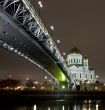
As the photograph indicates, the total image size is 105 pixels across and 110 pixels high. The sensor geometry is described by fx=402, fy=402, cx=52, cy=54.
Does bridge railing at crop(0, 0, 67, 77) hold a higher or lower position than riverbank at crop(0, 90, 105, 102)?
higher

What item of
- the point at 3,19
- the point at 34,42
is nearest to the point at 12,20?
the point at 3,19

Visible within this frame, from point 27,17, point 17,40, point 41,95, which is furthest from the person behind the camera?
point 41,95

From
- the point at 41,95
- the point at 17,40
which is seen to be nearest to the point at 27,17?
the point at 17,40

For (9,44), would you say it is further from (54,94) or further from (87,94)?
(87,94)

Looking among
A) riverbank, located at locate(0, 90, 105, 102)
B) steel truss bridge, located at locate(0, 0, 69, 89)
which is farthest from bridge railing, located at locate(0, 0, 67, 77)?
riverbank, located at locate(0, 90, 105, 102)

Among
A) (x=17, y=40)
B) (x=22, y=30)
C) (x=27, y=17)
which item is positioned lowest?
(x=22, y=30)

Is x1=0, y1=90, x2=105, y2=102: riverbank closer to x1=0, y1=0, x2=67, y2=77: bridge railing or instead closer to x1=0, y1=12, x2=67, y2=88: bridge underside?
x1=0, y1=12, x2=67, y2=88: bridge underside

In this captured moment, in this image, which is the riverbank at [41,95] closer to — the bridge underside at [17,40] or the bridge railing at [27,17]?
the bridge underside at [17,40]

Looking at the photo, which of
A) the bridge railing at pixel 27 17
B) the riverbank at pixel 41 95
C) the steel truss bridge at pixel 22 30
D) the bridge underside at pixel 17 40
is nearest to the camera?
the bridge railing at pixel 27 17

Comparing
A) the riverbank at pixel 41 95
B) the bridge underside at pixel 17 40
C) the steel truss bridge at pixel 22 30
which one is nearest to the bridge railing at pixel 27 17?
the steel truss bridge at pixel 22 30

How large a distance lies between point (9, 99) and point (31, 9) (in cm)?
5023

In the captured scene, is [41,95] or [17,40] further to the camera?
[41,95]

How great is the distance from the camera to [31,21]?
4259cm

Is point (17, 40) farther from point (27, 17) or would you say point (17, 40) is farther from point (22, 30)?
point (27, 17)
